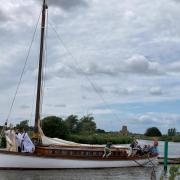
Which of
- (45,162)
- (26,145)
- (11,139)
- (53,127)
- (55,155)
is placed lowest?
(45,162)

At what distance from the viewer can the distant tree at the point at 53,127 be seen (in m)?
69.9

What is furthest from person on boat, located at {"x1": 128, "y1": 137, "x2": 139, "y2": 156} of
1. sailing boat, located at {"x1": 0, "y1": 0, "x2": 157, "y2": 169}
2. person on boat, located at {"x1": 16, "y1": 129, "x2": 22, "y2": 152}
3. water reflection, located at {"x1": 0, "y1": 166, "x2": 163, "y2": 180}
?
person on boat, located at {"x1": 16, "y1": 129, "x2": 22, "y2": 152}

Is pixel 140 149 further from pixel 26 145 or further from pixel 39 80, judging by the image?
pixel 26 145

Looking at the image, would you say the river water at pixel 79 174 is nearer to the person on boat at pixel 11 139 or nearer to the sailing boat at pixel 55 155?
the sailing boat at pixel 55 155

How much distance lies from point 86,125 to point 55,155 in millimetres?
76322

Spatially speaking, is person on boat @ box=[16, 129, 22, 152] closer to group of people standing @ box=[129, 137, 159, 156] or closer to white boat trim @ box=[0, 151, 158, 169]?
white boat trim @ box=[0, 151, 158, 169]

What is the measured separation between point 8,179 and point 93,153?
377 inches

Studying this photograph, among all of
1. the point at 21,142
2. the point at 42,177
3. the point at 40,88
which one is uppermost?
the point at 40,88

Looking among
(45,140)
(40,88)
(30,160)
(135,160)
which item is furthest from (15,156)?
(135,160)

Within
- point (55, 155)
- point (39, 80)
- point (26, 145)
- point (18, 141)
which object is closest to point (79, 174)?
point (55, 155)

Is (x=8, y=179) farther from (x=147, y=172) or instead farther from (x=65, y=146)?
(x=147, y=172)

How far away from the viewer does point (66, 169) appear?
33.9 meters

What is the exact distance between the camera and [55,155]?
3303cm

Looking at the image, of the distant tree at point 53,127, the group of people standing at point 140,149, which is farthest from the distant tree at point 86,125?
the group of people standing at point 140,149
